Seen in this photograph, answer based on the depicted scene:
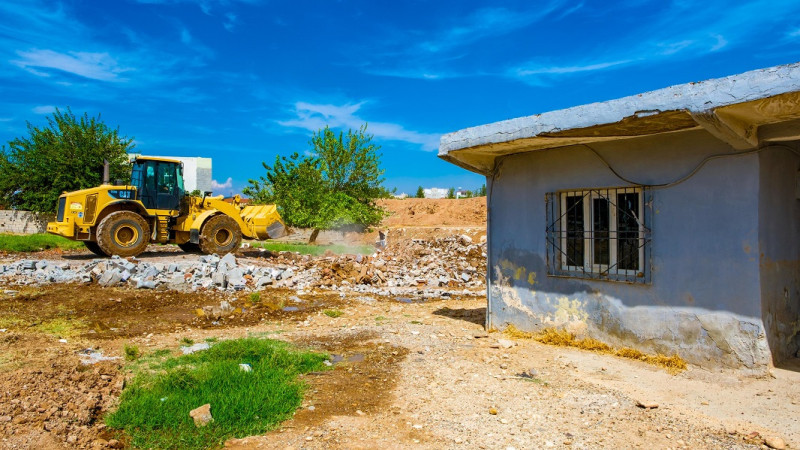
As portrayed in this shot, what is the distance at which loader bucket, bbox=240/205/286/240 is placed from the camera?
17.0 metres

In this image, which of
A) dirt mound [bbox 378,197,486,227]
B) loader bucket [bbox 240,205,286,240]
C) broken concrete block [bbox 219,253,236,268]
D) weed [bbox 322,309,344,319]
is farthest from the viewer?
dirt mound [bbox 378,197,486,227]

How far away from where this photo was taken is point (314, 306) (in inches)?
394

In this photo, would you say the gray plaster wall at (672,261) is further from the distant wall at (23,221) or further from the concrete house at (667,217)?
the distant wall at (23,221)

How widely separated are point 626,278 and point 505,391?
2.13 metres

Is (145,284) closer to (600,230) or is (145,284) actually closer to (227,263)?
(227,263)

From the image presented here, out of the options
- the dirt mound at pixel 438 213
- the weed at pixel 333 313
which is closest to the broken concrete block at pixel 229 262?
the weed at pixel 333 313

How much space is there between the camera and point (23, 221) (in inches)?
1134

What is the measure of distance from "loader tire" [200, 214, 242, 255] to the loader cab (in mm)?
1263

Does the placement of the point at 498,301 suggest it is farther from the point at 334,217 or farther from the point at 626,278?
the point at 334,217

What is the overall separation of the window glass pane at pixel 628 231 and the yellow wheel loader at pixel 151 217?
12754 millimetres

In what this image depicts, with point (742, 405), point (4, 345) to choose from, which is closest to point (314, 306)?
point (4, 345)

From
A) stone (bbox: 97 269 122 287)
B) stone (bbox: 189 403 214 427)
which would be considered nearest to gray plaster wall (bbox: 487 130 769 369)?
stone (bbox: 189 403 214 427)

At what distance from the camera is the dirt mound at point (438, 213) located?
4181 cm

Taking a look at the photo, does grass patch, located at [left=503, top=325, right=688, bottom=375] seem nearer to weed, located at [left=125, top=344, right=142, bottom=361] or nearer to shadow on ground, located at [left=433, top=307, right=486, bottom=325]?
shadow on ground, located at [left=433, top=307, right=486, bottom=325]
